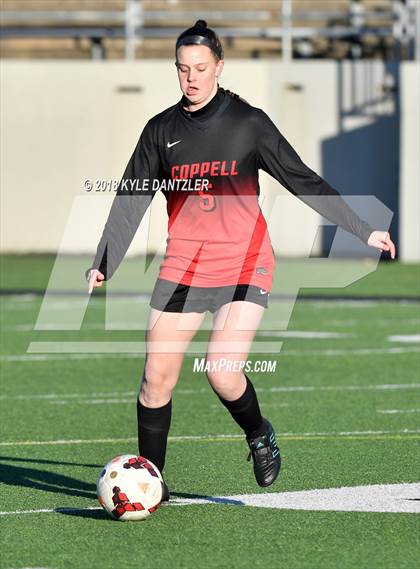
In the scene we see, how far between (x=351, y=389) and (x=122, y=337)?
155 inches

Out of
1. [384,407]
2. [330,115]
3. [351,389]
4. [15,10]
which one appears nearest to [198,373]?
[351,389]

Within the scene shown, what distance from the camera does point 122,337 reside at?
14516 mm

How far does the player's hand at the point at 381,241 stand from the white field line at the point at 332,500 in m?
1.25

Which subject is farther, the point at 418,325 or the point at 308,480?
the point at 418,325

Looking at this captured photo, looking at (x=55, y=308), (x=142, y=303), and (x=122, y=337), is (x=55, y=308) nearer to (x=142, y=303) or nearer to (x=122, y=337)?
(x=142, y=303)

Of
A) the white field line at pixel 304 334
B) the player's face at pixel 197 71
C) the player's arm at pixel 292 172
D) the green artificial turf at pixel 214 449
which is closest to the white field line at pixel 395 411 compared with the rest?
the green artificial turf at pixel 214 449

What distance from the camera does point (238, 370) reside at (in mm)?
6738

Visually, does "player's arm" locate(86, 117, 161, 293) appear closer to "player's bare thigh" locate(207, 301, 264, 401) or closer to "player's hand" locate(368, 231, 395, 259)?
"player's bare thigh" locate(207, 301, 264, 401)

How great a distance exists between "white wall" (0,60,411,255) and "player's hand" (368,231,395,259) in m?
20.3

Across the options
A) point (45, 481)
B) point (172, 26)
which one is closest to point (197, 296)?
point (45, 481)

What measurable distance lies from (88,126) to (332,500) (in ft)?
69.1

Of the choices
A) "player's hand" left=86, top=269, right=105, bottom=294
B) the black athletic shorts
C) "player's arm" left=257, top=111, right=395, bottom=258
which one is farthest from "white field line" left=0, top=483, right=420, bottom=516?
"player's arm" left=257, top=111, right=395, bottom=258

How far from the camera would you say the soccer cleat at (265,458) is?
22.2 ft

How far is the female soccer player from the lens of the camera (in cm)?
668
